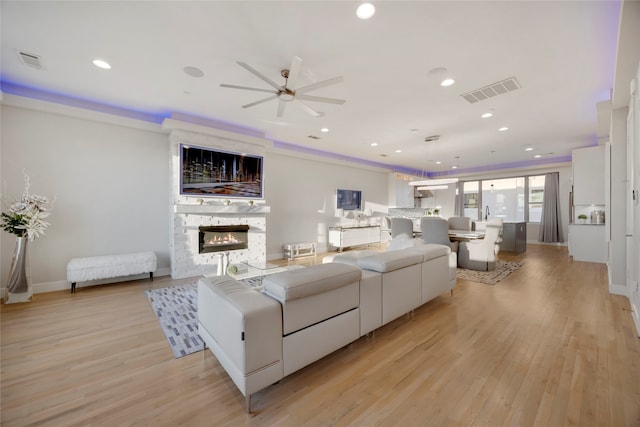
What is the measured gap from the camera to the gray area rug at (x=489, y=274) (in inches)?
169

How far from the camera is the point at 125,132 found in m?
4.25

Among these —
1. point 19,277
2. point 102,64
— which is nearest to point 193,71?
point 102,64

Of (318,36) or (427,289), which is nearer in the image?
(318,36)

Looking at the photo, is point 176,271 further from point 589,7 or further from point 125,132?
point 589,7

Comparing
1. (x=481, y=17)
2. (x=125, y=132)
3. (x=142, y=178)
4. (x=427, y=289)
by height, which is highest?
(x=481, y=17)

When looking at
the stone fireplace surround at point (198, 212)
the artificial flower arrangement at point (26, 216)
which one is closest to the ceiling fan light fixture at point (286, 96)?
the stone fireplace surround at point (198, 212)

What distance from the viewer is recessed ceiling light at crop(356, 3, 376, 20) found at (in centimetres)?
200

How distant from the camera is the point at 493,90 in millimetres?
3367

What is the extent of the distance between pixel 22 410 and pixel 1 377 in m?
0.58

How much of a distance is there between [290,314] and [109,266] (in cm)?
368

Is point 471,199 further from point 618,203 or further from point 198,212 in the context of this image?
point 198,212

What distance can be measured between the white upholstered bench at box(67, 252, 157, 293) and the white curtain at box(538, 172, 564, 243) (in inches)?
429

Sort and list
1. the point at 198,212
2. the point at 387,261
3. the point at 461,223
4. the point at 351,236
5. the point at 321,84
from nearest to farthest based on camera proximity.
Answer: the point at 387,261, the point at 321,84, the point at 198,212, the point at 461,223, the point at 351,236

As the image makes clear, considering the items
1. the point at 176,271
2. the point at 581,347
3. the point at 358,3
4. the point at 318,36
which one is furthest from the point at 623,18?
the point at 176,271
